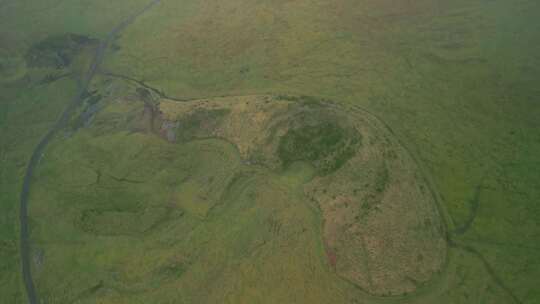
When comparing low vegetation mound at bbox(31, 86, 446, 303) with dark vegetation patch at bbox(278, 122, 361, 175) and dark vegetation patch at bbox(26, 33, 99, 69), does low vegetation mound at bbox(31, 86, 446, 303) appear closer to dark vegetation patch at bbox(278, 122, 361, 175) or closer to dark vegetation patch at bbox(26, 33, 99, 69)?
dark vegetation patch at bbox(278, 122, 361, 175)

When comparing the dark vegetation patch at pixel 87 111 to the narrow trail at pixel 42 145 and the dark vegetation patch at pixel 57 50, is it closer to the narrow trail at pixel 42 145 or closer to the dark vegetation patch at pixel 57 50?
the narrow trail at pixel 42 145

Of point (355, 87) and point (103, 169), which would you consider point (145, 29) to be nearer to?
point (103, 169)

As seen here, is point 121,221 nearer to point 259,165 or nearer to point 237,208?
point 237,208

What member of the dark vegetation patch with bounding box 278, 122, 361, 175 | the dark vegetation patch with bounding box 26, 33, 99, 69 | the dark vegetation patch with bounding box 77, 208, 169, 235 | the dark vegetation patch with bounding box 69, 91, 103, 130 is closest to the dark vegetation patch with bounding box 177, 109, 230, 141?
the dark vegetation patch with bounding box 278, 122, 361, 175

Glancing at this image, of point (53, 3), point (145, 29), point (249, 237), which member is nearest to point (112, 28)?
point (145, 29)

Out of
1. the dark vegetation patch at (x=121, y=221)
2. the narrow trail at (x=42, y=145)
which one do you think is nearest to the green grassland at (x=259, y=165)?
the dark vegetation patch at (x=121, y=221)

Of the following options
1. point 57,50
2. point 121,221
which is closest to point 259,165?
point 121,221
